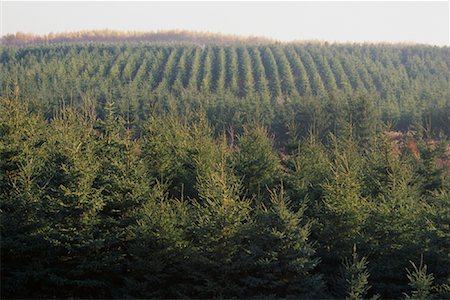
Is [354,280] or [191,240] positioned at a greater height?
[191,240]

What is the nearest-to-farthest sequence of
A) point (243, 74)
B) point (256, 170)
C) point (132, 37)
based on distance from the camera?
point (256, 170)
point (243, 74)
point (132, 37)

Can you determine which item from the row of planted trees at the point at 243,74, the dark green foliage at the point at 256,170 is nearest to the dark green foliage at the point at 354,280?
the dark green foliage at the point at 256,170

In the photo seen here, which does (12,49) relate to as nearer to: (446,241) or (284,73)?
(284,73)

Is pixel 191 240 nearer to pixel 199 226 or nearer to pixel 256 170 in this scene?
pixel 199 226

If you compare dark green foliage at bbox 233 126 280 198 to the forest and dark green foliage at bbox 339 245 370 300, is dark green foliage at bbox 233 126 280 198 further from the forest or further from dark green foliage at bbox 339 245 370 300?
dark green foliage at bbox 339 245 370 300


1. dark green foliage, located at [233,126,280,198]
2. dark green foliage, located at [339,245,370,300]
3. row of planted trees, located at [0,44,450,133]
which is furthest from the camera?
row of planted trees, located at [0,44,450,133]

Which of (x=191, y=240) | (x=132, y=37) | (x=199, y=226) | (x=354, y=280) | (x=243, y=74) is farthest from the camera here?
(x=132, y=37)

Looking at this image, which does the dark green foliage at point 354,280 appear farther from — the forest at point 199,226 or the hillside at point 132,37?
the hillside at point 132,37

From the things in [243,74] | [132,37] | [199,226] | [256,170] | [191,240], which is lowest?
[191,240]

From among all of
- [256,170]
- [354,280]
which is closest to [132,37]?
[256,170]

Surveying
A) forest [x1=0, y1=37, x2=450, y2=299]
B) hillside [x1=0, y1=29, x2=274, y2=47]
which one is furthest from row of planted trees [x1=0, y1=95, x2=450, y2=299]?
hillside [x1=0, y1=29, x2=274, y2=47]

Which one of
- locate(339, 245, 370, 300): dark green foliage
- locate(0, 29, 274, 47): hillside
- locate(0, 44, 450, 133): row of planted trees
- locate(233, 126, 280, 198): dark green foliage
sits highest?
locate(0, 29, 274, 47): hillside

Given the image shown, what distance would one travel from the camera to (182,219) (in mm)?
15102

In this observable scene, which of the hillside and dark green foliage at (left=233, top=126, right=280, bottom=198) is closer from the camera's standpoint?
dark green foliage at (left=233, top=126, right=280, bottom=198)
